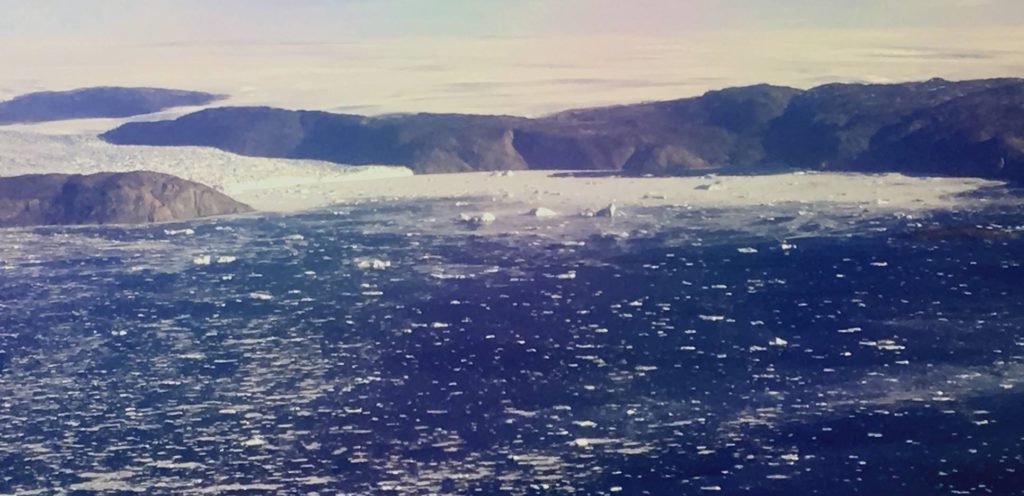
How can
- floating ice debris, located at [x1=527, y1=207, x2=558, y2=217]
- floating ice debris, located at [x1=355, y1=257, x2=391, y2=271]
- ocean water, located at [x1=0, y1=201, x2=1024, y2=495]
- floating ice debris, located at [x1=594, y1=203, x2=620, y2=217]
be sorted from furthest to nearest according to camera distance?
1. floating ice debris, located at [x1=527, y1=207, x2=558, y2=217]
2. floating ice debris, located at [x1=594, y1=203, x2=620, y2=217]
3. floating ice debris, located at [x1=355, y1=257, x2=391, y2=271]
4. ocean water, located at [x1=0, y1=201, x2=1024, y2=495]

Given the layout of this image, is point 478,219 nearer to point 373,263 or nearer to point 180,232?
point 180,232

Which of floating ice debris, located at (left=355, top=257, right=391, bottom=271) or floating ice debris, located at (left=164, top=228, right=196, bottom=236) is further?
floating ice debris, located at (left=164, top=228, right=196, bottom=236)

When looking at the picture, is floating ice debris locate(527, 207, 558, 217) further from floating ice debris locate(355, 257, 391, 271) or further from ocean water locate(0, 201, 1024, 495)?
floating ice debris locate(355, 257, 391, 271)

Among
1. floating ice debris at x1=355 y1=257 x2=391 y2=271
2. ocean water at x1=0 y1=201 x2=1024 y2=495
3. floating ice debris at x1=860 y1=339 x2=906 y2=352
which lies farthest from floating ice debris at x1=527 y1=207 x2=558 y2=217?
floating ice debris at x1=860 y1=339 x2=906 y2=352

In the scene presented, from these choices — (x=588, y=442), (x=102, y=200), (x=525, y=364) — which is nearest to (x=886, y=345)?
(x=525, y=364)

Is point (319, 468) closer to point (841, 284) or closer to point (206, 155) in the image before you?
point (841, 284)
